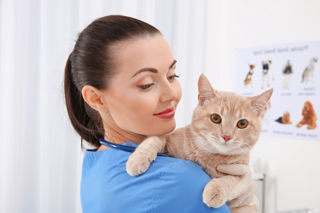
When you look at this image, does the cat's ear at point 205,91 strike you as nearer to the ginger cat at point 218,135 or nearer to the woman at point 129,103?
the ginger cat at point 218,135

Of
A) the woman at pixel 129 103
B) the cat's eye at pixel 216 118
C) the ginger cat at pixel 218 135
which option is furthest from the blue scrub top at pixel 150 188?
the cat's eye at pixel 216 118

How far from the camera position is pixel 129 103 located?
3.05ft

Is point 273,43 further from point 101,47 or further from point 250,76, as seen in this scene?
point 101,47

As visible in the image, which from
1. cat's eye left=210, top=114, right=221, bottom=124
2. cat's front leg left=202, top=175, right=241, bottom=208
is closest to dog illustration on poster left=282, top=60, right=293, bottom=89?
cat's eye left=210, top=114, right=221, bottom=124

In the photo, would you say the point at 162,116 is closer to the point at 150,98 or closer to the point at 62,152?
the point at 150,98

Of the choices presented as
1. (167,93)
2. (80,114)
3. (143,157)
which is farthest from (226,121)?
(80,114)

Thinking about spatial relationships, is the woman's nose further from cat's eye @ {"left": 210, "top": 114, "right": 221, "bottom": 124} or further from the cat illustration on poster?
the cat illustration on poster

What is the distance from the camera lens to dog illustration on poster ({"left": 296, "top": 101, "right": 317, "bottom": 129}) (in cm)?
232

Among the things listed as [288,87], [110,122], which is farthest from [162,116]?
[288,87]

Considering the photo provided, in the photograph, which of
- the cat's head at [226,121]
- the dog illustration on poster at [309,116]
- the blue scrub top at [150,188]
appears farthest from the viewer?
the dog illustration on poster at [309,116]

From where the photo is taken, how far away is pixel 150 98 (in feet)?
3.06

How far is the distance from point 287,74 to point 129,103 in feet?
6.47

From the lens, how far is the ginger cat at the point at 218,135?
1011 mm

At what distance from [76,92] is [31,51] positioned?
2.52 feet
